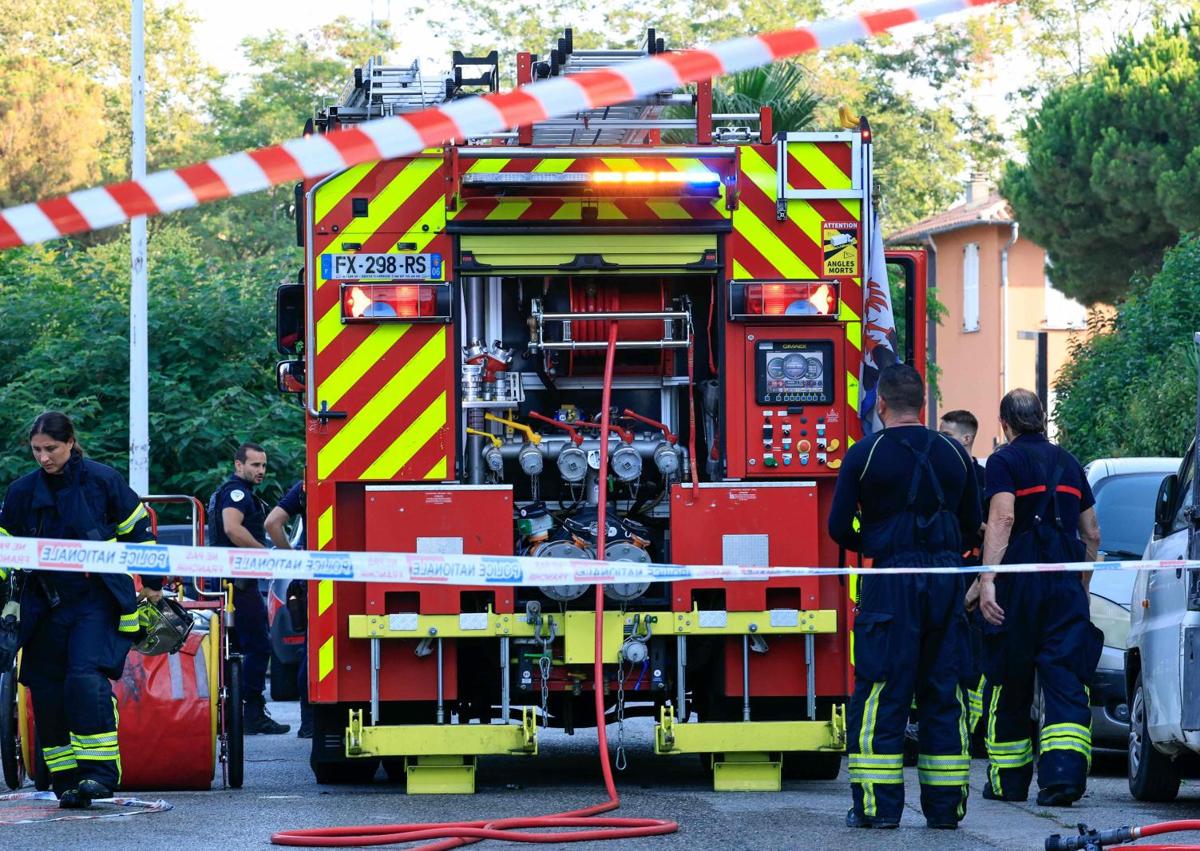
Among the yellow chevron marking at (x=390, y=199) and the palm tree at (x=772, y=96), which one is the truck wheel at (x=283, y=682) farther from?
the yellow chevron marking at (x=390, y=199)

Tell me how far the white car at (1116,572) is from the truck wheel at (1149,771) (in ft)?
3.04

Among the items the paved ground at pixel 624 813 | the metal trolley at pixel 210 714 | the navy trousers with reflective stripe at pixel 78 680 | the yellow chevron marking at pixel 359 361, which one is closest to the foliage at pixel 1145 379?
the paved ground at pixel 624 813

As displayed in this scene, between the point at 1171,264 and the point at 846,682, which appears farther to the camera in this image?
the point at 1171,264

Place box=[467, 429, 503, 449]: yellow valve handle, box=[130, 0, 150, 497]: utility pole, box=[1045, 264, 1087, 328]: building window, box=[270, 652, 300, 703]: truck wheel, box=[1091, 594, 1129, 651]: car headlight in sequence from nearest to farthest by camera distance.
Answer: box=[467, 429, 503, 449]: yellow valve handle, box=[1091, 594, 1129, 651]: car headlight, box=[270, 652, 300, 703]: truck wheel, box=[130, 0, 150, 497]: utility pole, box=[1045, 264, 1087, 328]: building window

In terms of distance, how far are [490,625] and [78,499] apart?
1.81m

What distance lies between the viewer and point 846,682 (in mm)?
9445

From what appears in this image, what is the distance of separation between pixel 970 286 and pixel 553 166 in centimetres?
4295

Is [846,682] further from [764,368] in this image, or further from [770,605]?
[764,368]

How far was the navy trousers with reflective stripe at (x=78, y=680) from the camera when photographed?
29.1 feet

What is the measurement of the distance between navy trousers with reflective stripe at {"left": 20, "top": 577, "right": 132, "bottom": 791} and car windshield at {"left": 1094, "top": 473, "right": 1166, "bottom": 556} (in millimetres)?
5494

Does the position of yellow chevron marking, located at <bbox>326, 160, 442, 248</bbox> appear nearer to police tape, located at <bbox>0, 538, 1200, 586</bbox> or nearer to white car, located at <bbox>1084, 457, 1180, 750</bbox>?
police tape, located at <bbox>0, 538, 1200, 586</bbox>

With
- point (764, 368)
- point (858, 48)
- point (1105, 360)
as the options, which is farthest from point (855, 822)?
point (858, 48)

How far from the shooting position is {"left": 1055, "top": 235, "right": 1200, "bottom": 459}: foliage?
18.2 meters

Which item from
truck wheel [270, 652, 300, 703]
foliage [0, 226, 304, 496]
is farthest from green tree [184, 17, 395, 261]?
truck wheel [270, 652, 300, 703]
